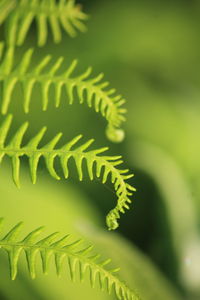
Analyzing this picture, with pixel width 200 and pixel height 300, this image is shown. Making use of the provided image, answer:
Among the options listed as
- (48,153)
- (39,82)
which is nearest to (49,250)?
(48,153)

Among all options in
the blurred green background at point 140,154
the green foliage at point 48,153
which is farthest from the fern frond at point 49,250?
the blurred green background at point 140,154

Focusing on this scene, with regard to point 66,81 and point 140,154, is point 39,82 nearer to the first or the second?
point 66,81

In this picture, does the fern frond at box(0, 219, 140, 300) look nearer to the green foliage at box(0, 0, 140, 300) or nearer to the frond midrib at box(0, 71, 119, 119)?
the green foliage at box(0, 0, 140, 300)

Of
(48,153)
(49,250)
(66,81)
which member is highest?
(66,81)

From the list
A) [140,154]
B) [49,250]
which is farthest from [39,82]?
[140,154]

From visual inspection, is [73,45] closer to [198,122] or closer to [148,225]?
[198,122]

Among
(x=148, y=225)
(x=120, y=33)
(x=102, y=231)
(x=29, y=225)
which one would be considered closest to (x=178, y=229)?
(x=148, y=225)

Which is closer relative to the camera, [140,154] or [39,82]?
[39,82]

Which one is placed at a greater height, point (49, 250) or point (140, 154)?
point (140, 154)

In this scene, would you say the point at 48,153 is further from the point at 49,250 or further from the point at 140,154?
the point at 140,154
